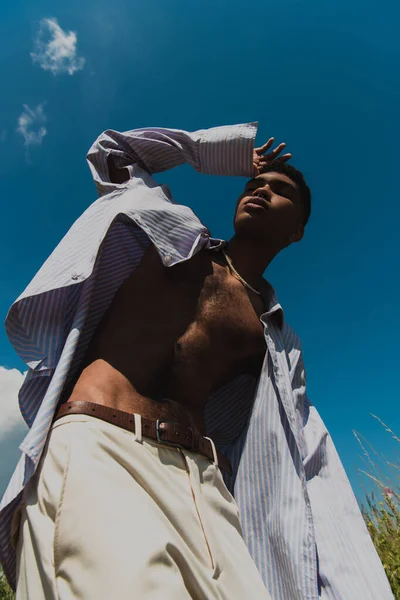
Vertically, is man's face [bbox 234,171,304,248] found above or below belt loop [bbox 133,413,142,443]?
above

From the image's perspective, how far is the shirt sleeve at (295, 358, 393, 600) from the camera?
1703 mm

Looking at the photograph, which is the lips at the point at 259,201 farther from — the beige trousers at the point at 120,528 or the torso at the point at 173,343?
the beige trousers at the point at 120,528

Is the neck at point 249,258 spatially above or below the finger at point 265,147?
below

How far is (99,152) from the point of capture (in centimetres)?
244

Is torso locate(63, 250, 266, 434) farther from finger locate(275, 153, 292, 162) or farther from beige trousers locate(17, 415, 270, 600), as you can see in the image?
finger locate(275, 153, 292, 162)

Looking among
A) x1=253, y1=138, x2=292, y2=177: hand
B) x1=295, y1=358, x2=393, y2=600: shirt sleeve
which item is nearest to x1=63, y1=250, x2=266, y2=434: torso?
x1=295, y1=358, x2=393, y2=600: shirt sleeve

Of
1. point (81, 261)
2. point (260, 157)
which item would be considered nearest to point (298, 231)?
point (260, 157)

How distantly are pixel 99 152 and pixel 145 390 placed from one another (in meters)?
1.48

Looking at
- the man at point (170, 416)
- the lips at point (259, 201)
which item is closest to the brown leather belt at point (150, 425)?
the man at point (170, 416)

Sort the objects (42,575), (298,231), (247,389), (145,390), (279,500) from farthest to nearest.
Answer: (298,231), (247,389), (279,500), (145,390), (42,575)

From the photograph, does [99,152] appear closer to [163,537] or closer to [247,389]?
[247,389]

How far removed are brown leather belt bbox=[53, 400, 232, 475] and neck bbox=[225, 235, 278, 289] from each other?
1.18 metres

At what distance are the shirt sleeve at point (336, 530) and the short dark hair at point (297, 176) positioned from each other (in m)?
1.55

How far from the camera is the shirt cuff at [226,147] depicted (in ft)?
Result: 8.40
